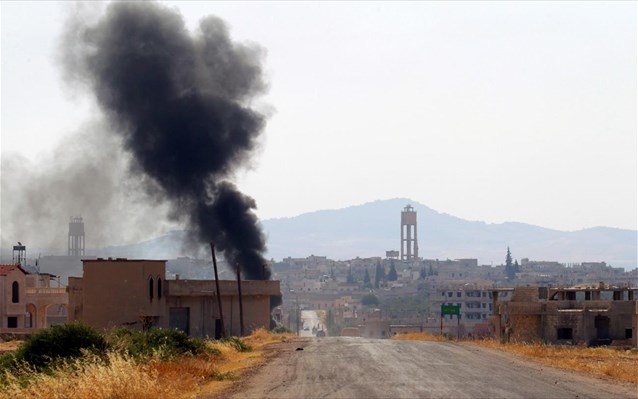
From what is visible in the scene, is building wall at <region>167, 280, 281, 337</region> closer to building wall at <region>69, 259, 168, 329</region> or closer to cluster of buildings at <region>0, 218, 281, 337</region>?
cluster of buildings at <region>0, 218, 281, 337</region>

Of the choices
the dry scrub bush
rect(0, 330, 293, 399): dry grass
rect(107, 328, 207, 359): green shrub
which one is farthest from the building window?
the dry scrub bush

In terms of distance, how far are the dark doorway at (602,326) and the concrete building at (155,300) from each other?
71.3ft

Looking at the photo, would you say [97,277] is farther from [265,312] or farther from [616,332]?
[616,332]

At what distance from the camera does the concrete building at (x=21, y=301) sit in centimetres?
8038

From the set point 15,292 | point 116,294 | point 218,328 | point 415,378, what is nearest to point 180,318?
point 218,328

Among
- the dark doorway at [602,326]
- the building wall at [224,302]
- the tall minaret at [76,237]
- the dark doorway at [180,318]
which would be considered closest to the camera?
the dark doorway at [602,326]

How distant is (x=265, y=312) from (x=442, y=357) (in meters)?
40.1

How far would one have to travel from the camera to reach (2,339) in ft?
233

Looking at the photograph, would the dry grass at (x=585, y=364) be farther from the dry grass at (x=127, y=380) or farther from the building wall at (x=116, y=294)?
→ the building wall at (x=116, y=294)

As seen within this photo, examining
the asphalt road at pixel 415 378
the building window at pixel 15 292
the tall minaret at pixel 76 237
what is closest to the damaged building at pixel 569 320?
the asphalt road at pixel 415 378

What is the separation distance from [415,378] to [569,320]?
42.2m

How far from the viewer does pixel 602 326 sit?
68750 millimetres

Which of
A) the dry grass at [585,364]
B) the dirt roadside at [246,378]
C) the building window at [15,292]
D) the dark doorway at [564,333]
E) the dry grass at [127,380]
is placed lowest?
the dark doorway at [564,333]

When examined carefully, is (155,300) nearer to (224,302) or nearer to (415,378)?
(224,302)
